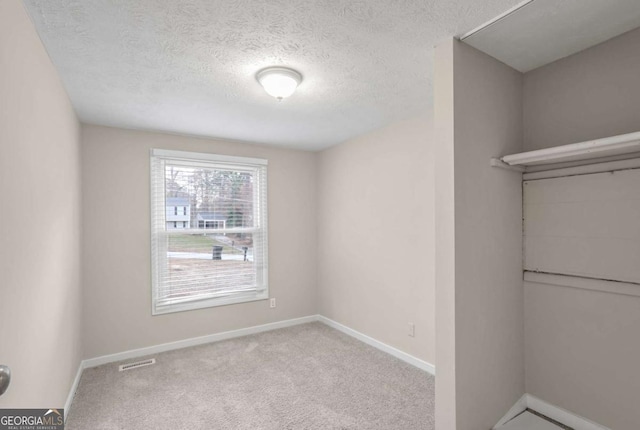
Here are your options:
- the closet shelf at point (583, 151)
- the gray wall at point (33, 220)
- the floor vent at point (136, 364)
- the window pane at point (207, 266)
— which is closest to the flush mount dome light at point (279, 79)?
the gray wall at point (33, 220)

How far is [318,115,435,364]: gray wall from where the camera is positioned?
3.03 m

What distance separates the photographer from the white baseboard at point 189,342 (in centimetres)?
321

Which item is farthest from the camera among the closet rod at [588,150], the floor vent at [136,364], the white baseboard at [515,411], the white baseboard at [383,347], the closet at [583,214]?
the floor vent at [136,364]

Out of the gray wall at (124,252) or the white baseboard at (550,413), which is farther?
the gray wall at (124,252)

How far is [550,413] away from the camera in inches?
84.6

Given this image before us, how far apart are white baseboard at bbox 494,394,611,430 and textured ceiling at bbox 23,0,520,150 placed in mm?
2331

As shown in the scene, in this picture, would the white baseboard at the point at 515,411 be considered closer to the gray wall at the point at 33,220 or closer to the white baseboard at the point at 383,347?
the white baseboard at the point at 383,347

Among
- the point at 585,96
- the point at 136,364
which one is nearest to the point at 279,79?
the point at 585,96

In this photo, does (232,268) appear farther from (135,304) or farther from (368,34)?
(368,34)

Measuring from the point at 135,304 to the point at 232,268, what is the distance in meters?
1.09

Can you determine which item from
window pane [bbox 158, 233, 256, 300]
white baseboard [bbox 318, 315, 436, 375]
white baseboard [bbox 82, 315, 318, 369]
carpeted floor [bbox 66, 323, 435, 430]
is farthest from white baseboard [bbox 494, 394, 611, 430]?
window pane [bbox 158, 233, 256, 300]

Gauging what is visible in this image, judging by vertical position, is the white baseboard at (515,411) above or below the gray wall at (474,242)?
below

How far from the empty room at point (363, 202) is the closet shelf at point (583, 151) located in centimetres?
1

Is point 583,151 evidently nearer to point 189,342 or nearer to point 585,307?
point 585,307
